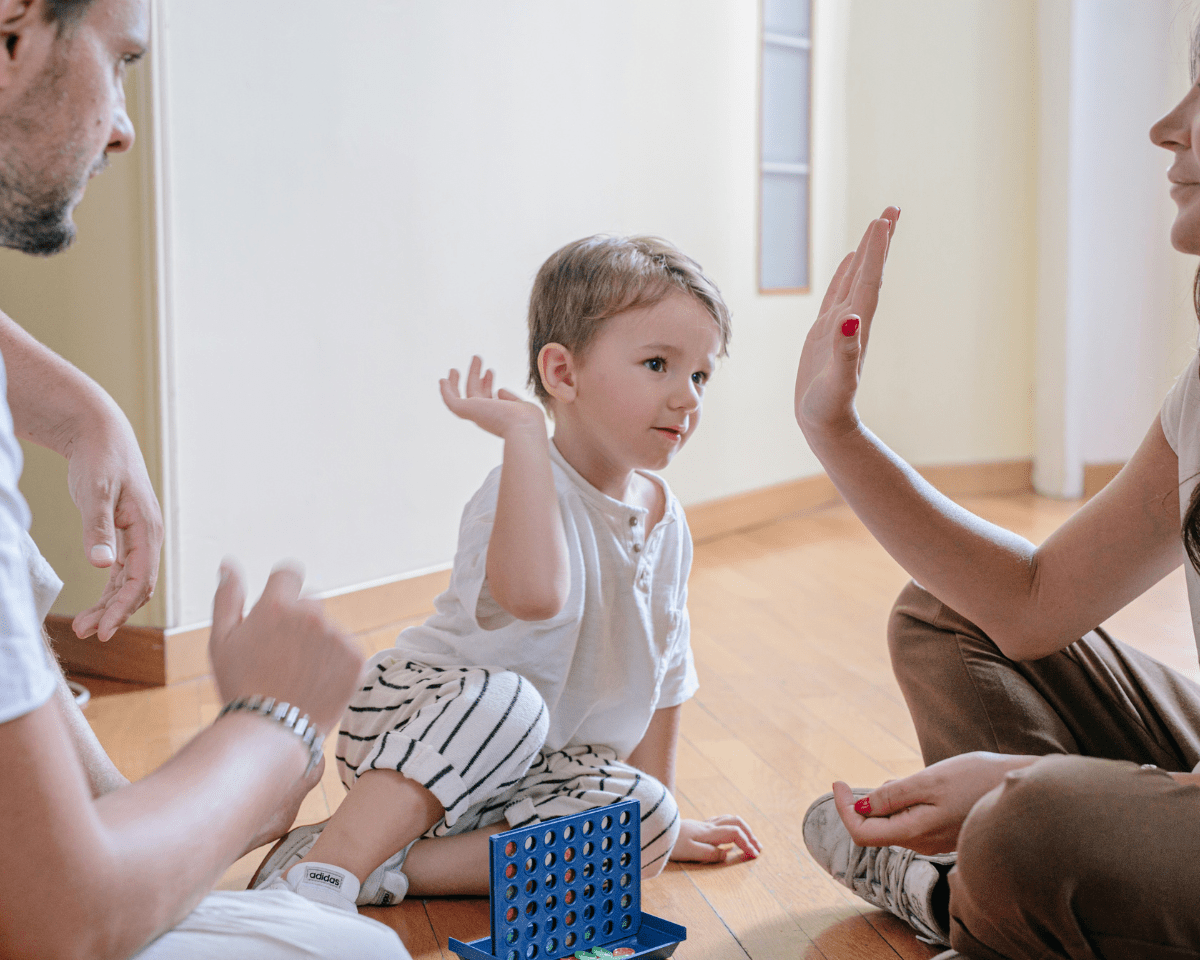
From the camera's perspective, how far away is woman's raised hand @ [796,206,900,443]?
1024 millimetres

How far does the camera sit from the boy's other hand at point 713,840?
1281 mm

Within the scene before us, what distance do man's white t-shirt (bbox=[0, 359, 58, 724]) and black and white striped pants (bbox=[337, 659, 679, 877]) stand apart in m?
0.63

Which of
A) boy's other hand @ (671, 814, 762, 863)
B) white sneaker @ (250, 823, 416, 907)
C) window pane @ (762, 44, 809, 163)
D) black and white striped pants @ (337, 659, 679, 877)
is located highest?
window pane @ (762, 44, 809, 163)

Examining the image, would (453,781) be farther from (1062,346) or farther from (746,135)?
(1062,346)

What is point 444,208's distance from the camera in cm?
→ 245

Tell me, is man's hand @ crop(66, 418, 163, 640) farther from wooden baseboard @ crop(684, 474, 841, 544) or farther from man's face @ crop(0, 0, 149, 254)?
wooden baseboard @ crop(684, 474, 841, 544)

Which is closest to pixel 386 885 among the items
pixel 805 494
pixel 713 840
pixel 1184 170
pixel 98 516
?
pixel 713 840

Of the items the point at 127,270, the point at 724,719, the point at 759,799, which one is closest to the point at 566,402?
the point at 759,799

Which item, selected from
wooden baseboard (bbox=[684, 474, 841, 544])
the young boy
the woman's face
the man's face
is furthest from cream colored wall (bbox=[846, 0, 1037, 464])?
the man's face

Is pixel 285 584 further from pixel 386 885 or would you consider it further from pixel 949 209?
pixel 949 209

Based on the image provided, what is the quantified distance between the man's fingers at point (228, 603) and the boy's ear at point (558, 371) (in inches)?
25.7

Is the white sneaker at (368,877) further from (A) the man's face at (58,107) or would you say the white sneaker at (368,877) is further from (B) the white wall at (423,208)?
(B) the white wall at (423,208)

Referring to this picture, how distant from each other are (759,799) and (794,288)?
93.1 inches

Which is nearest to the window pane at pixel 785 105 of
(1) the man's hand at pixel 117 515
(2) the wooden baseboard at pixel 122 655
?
(2) the wooden baseboard at pixel 122 655
